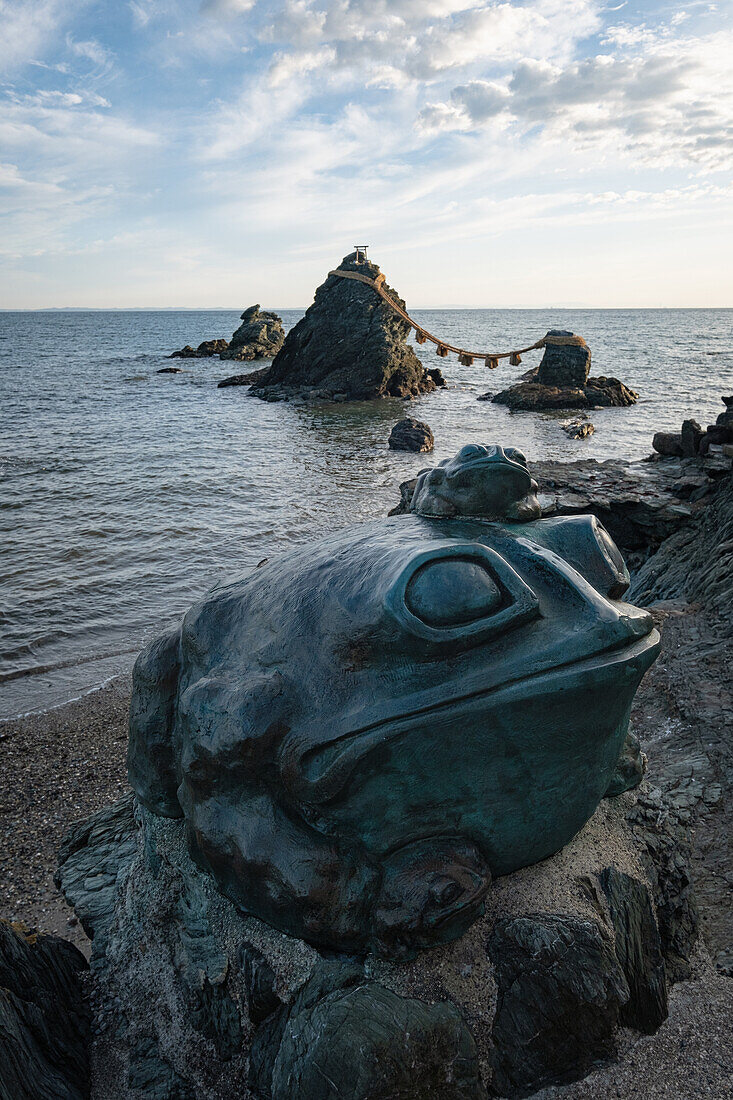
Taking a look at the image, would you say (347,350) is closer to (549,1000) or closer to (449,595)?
(449,595)

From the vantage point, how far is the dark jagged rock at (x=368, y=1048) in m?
1.86

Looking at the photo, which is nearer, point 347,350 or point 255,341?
point 347,350

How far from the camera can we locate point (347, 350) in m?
31.7

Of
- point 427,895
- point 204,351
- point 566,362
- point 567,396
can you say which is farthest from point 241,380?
point 427,895

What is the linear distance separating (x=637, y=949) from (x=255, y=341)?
52852 millimetres

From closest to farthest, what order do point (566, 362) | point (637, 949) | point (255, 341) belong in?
point (637, 949)
point (566, 362)
point (255, 341)

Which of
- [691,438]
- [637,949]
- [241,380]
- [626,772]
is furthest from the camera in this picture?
[241,380]

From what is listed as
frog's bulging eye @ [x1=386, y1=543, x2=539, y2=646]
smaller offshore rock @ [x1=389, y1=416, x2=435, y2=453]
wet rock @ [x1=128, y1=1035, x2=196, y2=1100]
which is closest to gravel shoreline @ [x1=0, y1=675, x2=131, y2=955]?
wet rock @ [x1=128, y1=1035, x2=196, y2=1100]

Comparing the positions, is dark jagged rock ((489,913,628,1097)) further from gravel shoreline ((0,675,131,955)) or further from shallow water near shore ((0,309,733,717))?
gravel shoreline ((0,675,131,955))

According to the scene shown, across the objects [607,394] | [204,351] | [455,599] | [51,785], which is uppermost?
[455,599]

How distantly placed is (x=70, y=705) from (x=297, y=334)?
1113 inches

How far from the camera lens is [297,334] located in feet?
106

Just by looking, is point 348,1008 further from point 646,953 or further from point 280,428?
point 280,428

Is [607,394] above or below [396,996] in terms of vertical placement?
below
